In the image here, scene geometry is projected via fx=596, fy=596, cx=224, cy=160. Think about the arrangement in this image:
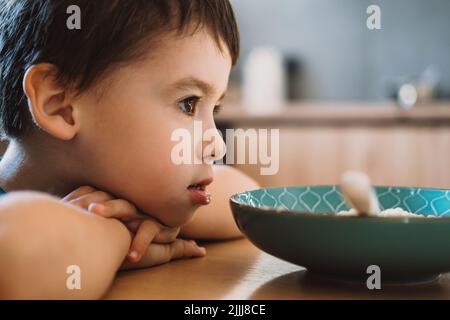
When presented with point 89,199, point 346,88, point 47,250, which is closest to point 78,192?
point 89,199

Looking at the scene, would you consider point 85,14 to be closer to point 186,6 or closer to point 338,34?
Result: point 186,6

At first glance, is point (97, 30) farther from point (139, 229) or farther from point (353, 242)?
point (353, 242)

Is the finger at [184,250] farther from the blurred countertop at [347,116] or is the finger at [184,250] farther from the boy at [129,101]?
the blurred countertop at [347,116]

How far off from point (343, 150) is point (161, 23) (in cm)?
227

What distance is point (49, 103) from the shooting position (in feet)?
2.69

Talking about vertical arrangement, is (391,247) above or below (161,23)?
below

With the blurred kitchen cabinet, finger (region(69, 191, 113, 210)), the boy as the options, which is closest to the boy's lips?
the boy

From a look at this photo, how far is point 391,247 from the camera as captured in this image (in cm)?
57

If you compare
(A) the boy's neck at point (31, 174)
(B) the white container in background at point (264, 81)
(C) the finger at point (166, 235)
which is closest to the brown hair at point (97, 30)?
(A) the boy's neck at point (31, 174)

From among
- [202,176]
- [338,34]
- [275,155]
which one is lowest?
[275,155]

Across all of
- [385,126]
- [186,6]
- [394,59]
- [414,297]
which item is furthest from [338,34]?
[414,297]

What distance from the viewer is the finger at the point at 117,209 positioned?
695 mm

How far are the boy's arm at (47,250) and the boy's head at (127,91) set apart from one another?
20 centimetres
